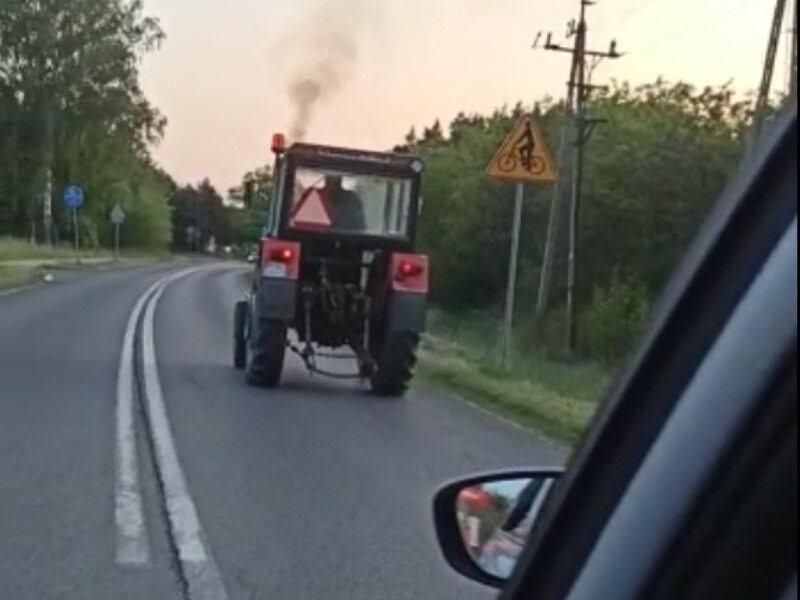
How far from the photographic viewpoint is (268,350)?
1970cm

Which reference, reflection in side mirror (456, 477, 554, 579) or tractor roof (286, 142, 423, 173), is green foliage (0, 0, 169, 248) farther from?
reflection in side mirror (456, 477, 554, 579)

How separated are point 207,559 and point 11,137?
76.0m

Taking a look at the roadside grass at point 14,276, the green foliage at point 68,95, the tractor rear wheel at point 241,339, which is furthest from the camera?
the green foliage at point 68,95

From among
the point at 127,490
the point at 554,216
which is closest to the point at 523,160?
the point at 127,490

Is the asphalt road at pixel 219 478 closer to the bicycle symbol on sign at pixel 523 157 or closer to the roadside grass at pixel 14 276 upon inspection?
the bicycle symbol on sign at pixel 523 157

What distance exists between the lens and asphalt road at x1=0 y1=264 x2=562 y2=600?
9031 mm

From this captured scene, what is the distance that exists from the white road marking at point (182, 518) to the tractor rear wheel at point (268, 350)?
1.40 m

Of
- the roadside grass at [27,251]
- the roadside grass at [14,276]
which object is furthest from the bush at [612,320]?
the roadside grass at [27,251]

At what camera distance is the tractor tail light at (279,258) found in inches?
768

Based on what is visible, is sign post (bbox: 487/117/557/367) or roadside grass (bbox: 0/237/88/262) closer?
sign post (bbox: 487/117/557/367)

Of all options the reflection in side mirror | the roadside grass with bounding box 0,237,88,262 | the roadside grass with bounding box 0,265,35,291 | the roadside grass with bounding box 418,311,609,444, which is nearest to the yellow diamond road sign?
the roadside grass with bounding box 418,311,609,444

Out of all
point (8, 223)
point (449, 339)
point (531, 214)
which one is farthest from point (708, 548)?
point (8, 223)

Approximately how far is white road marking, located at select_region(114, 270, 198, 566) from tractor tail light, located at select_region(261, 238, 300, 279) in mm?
1595

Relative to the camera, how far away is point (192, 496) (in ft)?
38.0
